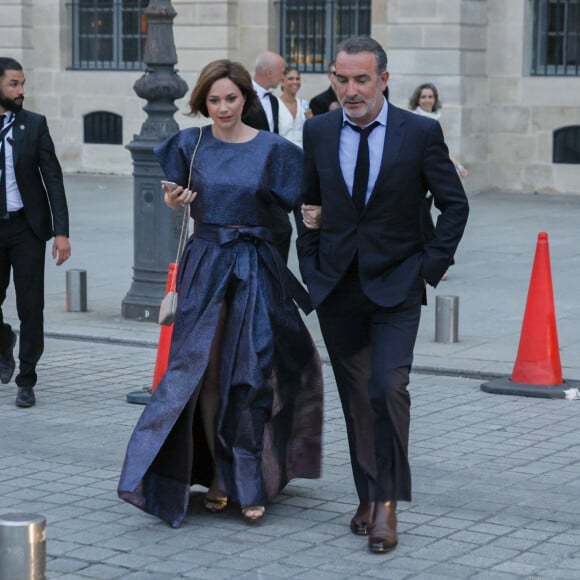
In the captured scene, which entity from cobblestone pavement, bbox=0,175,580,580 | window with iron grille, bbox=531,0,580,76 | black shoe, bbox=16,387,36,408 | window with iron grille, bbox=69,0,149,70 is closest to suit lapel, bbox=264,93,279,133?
cobblestone pavement, bbox=0,175,580,580

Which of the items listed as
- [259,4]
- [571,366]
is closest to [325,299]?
[571,366]

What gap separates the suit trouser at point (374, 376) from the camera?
550 cm

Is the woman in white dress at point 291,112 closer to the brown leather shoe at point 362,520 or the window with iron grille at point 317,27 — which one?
the brown leather shoe at point 362,520

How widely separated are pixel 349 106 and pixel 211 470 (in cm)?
164

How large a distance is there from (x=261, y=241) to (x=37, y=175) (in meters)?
2.35

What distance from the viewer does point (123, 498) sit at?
5.77 m

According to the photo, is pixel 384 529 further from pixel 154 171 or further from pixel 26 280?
pixel 154 171

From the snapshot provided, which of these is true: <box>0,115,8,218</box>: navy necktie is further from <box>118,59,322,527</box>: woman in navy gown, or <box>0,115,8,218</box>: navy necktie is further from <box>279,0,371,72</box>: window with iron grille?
<box>279,0,371,72</box>: window with iron grille

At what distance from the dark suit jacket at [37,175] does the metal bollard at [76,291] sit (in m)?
2.97

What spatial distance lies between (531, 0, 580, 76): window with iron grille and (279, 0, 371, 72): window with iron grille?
2458mm

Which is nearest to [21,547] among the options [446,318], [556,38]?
[446,318]

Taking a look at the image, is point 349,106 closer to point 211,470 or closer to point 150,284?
point 211,470

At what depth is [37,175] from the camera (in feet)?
26.5

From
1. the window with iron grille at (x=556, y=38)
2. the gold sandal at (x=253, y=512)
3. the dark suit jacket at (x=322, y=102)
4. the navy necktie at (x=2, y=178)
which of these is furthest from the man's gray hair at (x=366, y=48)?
the window with iron grille at (x=556, y=38)
